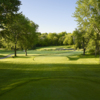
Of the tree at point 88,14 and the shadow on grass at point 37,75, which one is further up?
the tree at point 88,14

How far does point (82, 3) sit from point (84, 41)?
1788 cm

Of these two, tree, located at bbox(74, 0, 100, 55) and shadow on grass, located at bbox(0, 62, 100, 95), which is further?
tree, located at bbox(74, 0, 100, 55)

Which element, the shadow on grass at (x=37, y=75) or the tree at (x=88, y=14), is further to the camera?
the tree at (x=88, y=14)

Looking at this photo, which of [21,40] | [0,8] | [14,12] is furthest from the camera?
[21,40]

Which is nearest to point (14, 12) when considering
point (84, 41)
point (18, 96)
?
point (18, 96)

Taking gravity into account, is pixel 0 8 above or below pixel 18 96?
above

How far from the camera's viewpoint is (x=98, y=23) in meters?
19.4

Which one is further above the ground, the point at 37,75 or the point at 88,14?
the point at 88,14

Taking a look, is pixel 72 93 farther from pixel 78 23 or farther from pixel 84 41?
pixel 84 41

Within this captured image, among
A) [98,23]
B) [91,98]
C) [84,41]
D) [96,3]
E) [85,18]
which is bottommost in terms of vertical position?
[91,98]

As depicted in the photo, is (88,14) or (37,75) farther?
(88,14)

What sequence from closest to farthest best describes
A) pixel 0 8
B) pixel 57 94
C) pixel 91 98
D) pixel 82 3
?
pixel 91 98 → pixel 57 94 → pixel 0 8 → pixel 82 3

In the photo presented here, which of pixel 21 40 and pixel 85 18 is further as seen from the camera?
pixel 21 40

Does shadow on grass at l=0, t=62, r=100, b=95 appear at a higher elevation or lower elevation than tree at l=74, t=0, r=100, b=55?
lower
